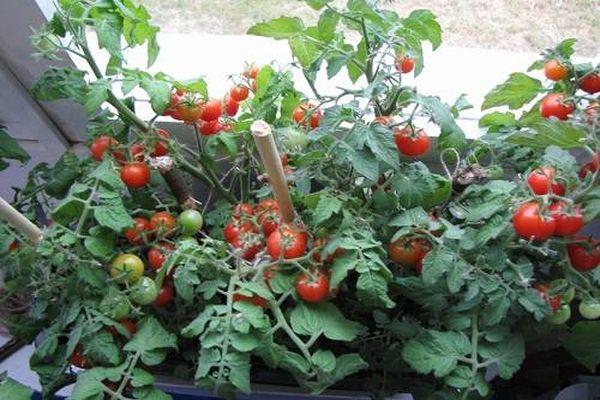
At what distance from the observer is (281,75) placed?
74cm

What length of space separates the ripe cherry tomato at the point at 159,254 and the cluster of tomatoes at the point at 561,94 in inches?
17.5

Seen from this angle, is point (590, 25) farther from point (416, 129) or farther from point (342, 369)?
point (342, 369)

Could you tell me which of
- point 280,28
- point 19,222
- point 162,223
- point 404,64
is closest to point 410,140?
point 404,64

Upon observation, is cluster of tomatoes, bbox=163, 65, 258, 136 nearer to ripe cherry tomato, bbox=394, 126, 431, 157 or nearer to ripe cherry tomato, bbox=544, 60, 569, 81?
ripe cherry tomato, bbox=394, 126, 431, 157

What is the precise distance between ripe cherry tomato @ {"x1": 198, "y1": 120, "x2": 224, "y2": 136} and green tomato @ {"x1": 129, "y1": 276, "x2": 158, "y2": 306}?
0.63ft

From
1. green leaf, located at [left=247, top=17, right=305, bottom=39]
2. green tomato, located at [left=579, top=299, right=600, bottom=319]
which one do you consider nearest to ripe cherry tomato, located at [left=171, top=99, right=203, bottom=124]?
green leaf, located at [left=247, top=17, right=305, bottom=39]

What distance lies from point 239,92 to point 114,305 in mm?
285

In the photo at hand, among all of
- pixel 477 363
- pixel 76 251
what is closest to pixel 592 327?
pixel 477 363

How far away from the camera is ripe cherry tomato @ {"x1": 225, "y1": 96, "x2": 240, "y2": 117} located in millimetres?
787

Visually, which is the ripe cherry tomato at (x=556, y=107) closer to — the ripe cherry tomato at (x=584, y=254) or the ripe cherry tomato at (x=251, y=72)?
the ripe cherry tomato at (x=584, y=254)

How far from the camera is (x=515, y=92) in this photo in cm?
75

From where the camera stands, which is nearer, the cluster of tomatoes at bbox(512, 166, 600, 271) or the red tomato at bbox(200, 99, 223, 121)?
the cluster of tomatoes at bbox(512, 166, 600, 271)

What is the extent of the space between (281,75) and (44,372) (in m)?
0.43

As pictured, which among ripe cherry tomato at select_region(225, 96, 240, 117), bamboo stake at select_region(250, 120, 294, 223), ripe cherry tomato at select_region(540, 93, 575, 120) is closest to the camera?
bamboo stake at select_region(250, 120, 294, 223)
